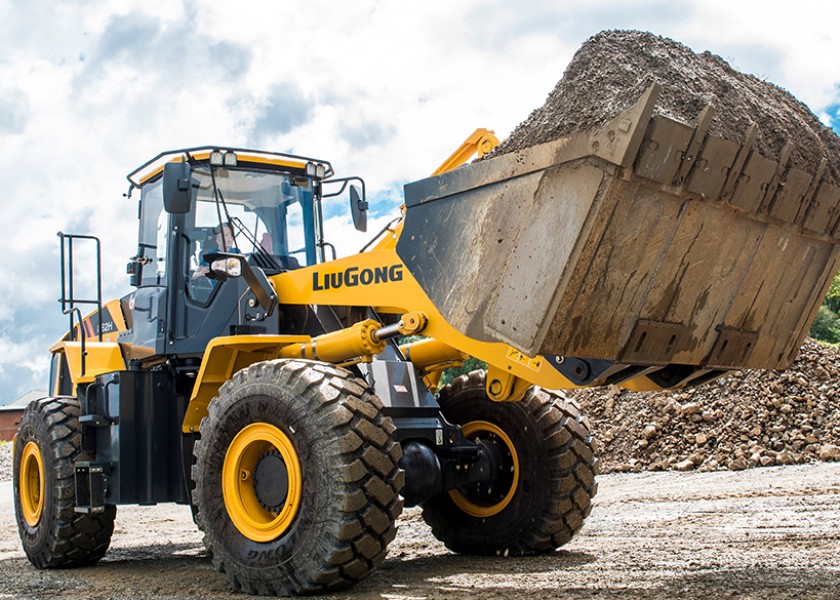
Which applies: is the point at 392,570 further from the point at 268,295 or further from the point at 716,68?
the point at 716,68

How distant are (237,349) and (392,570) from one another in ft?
5.95

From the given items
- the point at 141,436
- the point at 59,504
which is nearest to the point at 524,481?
the point at 141,436

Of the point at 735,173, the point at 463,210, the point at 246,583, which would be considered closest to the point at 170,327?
the point at 246,583

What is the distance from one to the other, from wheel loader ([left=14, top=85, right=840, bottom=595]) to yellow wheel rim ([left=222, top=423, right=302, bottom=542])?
15mm

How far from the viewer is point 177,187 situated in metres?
6.89

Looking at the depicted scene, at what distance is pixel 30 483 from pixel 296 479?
397 cm

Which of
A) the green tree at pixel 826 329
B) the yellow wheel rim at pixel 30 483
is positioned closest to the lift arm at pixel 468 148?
the yellow wheel rim at pixel 30 483

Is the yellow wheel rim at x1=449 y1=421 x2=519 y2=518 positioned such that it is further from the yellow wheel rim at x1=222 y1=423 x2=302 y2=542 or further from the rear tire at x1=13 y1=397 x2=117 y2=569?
the rear tire at x1=13 y1=397 x2=117 y2=569

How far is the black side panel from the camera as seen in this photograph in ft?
24.1

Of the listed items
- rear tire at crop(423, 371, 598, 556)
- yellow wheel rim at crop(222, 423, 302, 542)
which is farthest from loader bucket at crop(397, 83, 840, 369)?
rear tire at crop(423, 371, 598, 556)

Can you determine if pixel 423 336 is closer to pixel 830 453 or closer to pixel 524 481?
pixel 524 481

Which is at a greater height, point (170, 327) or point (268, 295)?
point (268, 295)

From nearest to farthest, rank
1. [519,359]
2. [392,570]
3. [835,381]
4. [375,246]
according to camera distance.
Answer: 1. [519,359]
2. [392,570]
3. [375,246]
4. [835,381]

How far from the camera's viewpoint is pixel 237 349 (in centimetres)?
666
